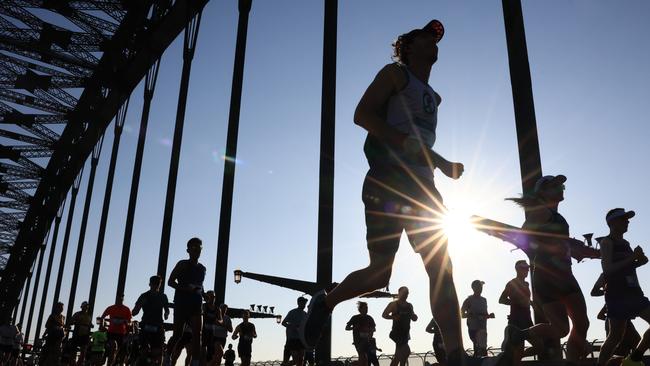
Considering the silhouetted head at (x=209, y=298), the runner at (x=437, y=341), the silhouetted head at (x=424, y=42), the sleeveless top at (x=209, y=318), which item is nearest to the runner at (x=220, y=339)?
the sleeveless top at (x=209, y=318)

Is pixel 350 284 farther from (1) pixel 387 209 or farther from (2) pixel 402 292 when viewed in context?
(2) pixel 402 292

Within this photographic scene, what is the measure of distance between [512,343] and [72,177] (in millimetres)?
43554

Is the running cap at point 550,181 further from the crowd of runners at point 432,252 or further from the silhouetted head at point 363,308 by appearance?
the silhouetted head at point 363,308

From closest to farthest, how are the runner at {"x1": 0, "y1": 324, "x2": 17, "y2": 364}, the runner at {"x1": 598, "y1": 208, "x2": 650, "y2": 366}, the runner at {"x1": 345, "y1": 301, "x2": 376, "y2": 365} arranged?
the runner at {"x1": 598, "y1": 208, "x2": 650, "y2": 366} → the runner at {"x1": 345, "y1": 301, "x2": 376, "y2": 365} → the runner at {"x1": 0, "y1": 324, "x2": 17, "y2": 364}

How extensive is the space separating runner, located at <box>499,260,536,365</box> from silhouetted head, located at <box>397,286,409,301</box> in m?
2.67

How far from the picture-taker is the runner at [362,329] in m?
10.3

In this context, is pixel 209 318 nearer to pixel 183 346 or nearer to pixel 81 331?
pixel 183 346

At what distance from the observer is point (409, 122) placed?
9.01ft

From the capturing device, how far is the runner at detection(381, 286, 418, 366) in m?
9.83

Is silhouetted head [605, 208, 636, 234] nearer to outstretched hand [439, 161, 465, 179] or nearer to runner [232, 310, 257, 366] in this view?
outstretched hand [439, 161, 465, 179]

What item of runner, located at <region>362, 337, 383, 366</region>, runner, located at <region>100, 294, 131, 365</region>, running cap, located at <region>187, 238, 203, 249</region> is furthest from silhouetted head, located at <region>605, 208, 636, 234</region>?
runner, located at <region>100, 294, 131, 365</region>

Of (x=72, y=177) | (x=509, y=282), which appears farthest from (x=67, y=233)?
(x=509, y=282)

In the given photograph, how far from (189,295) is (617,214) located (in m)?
4.93

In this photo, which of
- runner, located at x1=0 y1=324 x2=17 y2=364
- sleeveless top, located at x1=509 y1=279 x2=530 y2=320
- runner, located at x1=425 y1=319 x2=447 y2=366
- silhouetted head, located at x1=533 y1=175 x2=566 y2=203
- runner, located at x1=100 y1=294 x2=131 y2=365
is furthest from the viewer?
runner, located at x1=0 y1=324 x2=17 y2=364
